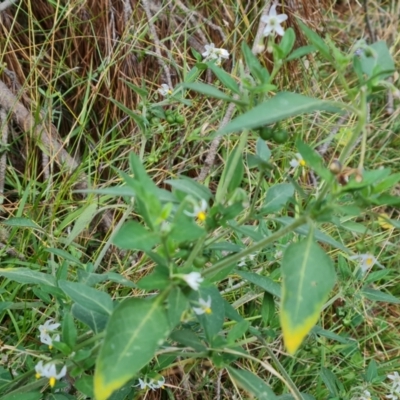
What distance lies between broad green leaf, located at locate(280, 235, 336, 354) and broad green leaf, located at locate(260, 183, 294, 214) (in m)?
0.17

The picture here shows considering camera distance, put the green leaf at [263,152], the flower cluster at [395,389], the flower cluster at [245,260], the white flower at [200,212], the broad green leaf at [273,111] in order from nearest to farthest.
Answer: the broad green leaf at [273,111] < the white flower at [200,212] < the green leaf at [263,152] < the flower cluster at [245,260] < the flower cluster at [395,389]

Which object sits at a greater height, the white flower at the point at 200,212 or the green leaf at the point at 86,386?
the white flower at the point at 200,212

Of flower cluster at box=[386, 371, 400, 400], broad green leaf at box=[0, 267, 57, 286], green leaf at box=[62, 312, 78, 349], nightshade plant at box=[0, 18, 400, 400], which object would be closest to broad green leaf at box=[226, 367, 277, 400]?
nightshade plant at box=[0, 18, 400, 400]

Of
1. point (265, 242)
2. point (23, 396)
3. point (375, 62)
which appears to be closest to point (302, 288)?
point (265, 242)

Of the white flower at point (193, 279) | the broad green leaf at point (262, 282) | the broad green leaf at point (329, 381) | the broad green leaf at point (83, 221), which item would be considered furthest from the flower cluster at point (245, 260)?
the white flower at point (193, 279)

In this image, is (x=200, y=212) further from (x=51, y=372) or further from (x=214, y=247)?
(x=51, y=372)

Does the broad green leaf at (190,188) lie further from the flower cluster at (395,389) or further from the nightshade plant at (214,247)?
the flower cluster at (395,389)

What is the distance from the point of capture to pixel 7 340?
136 centimetres

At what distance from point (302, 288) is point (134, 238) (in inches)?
7.5

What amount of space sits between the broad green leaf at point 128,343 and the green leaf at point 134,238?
2.8 inches

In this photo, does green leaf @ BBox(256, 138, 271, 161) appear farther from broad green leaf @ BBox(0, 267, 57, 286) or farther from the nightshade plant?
broad green leaf @ BBox(0, 267, 57, 286)

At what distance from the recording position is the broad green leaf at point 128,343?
62 centimetres

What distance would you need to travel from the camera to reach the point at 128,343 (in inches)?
25.1

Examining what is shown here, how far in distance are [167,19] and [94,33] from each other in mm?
273
